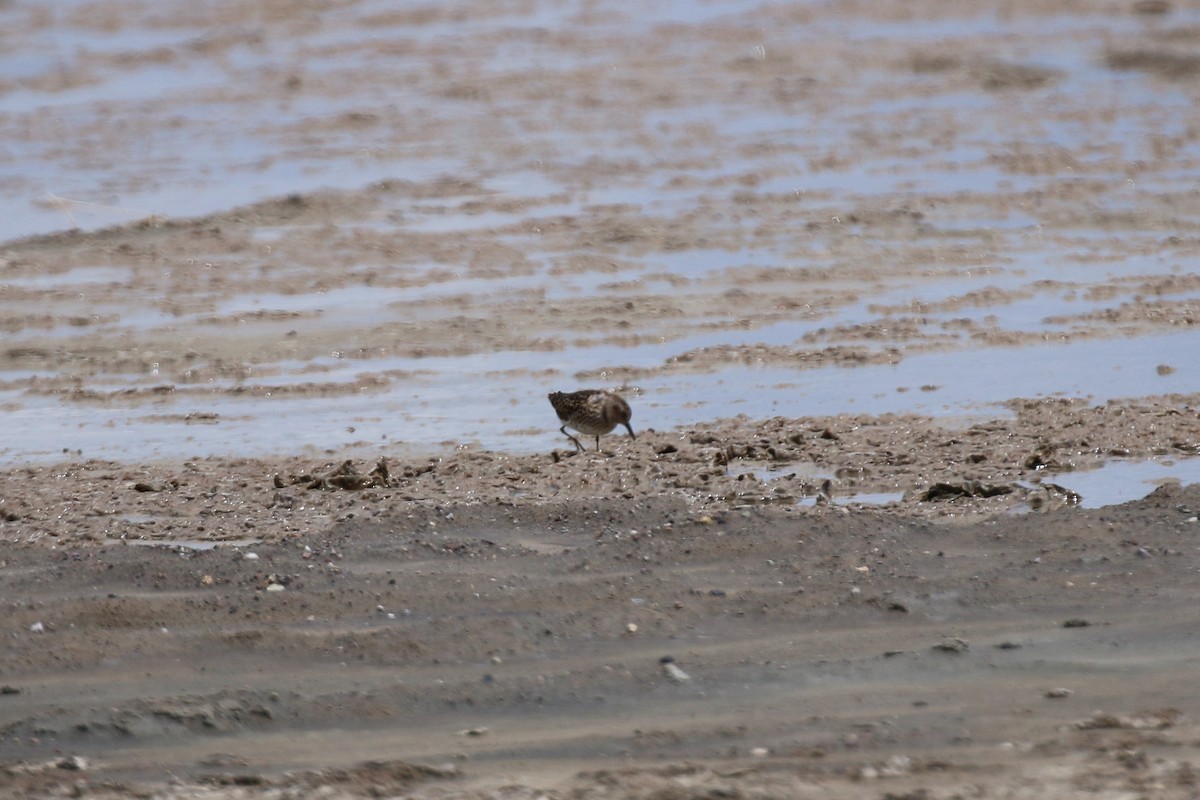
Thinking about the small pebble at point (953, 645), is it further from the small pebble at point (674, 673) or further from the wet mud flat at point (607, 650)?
the small pebble at point (674, 673)

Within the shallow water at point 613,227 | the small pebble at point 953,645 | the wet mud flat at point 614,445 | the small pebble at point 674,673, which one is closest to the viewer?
the wet mud flat at point 614,445

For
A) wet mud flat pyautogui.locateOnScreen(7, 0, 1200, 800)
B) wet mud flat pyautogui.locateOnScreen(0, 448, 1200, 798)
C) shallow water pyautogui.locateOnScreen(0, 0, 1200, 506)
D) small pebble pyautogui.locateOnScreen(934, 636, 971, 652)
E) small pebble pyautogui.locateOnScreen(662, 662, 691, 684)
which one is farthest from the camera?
shallow water pyautogui.locateOnScreen(0, 0, 1200, 506)

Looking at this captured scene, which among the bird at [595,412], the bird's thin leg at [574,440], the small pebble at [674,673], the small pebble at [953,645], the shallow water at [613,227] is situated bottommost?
the small pebble at [674,673]

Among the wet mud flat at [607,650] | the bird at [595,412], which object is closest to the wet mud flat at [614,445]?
the wet mud flat at [607,650]

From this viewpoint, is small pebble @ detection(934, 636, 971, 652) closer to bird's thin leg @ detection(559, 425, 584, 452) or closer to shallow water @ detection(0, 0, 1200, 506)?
bird's thin leg @ detection(559, 425, 584, 452)

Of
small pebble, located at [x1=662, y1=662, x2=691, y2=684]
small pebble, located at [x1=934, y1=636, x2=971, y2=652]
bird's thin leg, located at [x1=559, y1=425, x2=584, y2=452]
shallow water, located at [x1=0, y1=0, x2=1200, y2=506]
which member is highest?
shallow water, located at [x1=0, y1=0, x2=1200, y2=506]

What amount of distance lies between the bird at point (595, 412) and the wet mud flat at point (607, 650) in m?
1.23

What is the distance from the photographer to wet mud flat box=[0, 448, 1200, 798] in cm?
595

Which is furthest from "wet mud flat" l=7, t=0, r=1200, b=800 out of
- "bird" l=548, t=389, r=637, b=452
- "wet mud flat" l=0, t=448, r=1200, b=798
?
"bird" l=548, t=389, r=637, b=452

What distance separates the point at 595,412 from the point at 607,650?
3486 mm

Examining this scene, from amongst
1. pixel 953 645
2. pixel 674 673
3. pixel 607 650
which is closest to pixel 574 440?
pixel 607 650

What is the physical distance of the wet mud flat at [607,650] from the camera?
5.95 meters

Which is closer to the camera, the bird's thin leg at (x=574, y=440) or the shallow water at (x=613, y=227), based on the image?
the bird's thin leg at (x=574, y=440)

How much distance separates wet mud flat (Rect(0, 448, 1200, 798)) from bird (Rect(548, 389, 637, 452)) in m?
1.23
